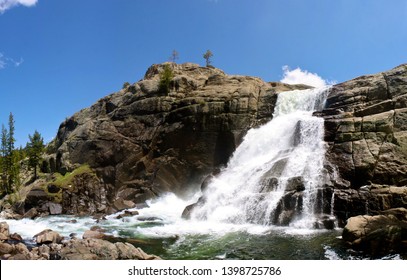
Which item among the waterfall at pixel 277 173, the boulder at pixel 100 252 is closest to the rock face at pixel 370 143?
the waterfall at pixel 277 173

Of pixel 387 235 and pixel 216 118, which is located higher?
pixel 216 118

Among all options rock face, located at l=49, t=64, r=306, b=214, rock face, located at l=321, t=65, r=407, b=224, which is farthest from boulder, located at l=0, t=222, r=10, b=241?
rock face, located at l=321, t=65, r=407, b=224

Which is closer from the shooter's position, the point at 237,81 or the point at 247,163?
the point at 247,163

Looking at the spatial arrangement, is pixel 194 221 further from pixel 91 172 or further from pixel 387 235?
pixel 91 172

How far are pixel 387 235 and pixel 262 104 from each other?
121 ft

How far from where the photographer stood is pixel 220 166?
5519 cm

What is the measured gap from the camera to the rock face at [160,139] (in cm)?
5609

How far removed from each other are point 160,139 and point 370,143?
35.9 meters

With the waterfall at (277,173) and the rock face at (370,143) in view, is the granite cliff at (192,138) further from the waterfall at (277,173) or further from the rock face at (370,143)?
the waterfall at (277,173)

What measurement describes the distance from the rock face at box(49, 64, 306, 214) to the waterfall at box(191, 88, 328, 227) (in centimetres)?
417

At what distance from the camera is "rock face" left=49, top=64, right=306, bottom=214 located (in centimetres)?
5609

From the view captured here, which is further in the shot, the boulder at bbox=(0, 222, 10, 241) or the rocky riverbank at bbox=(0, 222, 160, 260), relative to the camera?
the boulder at bbox=(0, 222, 10, 241)

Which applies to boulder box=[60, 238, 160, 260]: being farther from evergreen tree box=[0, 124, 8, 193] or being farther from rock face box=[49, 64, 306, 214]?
evergreen tree box=[0, 124, 8, 193]

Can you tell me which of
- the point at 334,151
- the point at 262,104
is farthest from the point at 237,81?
the point at 334,151
